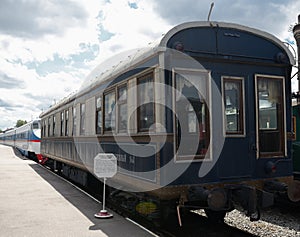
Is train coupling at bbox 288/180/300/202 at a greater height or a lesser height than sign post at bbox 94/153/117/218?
lesser

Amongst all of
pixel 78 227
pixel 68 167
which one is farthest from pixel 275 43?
pixel 68 167

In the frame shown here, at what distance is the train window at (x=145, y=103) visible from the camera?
5.35 metres

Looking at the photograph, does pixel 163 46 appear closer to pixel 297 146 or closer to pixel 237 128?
pixel 237 128

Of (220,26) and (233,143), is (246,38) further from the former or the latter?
(233,143)

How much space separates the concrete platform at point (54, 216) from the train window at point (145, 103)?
5.63 feet

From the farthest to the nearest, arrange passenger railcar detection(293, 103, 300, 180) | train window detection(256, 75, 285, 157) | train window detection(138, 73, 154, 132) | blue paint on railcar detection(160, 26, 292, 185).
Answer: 1. passenger railcar detection(293, 103, 300, 180)
2. train window detection(256, 75, 285, 157)
3. train window detection(138, 73, 154, 132)
4. blue paint on railcar detection(160, 26, 292, 185)

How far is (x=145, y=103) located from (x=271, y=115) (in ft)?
7.27

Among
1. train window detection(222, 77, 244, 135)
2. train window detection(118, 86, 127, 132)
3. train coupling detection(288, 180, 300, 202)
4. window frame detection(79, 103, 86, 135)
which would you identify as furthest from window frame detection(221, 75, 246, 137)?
window frame detection(79, 103, 86, 135)

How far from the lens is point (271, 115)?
5.92m

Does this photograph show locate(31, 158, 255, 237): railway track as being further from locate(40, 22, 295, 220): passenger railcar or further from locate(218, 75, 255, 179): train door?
locate(218, 75, 255, 179): train door

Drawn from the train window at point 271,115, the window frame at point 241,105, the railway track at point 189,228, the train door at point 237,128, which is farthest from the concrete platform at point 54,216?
the train window at point 271,115

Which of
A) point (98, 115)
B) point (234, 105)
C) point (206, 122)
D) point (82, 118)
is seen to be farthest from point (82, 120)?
point (234, 105)

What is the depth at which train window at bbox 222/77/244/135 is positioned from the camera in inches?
217

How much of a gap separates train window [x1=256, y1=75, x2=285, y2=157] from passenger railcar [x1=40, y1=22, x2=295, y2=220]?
0.06ft
